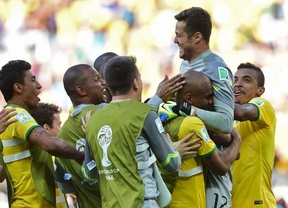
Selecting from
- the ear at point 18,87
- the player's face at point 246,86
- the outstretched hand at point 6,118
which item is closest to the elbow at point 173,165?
the outstretched hand at point 6,118

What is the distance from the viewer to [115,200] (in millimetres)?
3916

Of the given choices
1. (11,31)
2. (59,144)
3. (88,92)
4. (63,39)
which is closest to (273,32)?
(63,39)

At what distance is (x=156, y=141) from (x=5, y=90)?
1521mm

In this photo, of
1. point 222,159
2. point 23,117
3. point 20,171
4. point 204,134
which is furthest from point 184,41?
point 20,171

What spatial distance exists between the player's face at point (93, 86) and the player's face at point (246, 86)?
A: 113 cm

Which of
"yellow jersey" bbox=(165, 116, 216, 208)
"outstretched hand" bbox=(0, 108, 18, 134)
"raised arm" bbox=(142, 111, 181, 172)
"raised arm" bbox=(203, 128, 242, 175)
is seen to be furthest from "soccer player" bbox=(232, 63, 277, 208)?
"outstretched hand" bbox=(0, 108, 18, 134)

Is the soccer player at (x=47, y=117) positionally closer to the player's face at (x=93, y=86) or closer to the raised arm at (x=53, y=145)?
the player's face at (x=93, y=86)

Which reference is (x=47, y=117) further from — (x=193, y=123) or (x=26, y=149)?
(x=193, y=123)

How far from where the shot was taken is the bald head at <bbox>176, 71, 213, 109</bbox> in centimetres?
446

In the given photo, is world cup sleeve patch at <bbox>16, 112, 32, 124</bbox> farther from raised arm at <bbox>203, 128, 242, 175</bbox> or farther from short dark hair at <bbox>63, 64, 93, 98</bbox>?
raised arm at <bbox>203, 128, 242, 175</bbox>

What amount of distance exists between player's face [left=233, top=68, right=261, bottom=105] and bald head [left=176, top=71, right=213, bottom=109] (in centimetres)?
119

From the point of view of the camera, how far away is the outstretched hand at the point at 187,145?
428 cm

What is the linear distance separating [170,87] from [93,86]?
2.83 feet

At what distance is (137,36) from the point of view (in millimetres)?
8828
